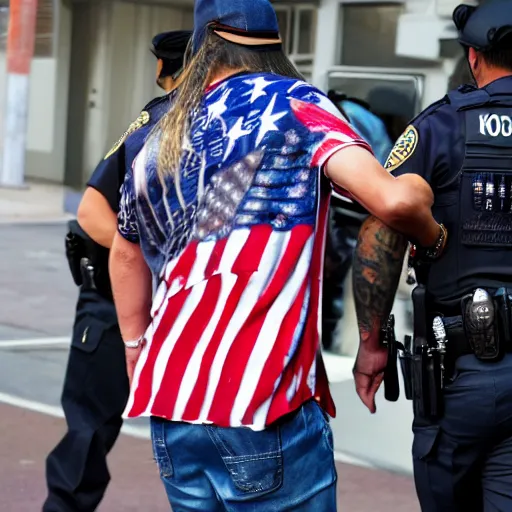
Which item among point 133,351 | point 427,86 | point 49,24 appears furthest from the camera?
point 49,24

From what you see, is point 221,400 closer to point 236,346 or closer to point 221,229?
point 236,346

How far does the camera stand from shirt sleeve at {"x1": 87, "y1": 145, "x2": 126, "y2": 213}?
3.82m

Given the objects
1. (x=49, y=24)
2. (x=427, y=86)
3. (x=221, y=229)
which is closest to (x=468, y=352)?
(x=221, y=229)

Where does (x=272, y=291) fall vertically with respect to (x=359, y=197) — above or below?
below

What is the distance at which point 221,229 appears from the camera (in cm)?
251

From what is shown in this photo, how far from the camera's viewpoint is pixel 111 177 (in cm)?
382

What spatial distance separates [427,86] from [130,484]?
8.78ft

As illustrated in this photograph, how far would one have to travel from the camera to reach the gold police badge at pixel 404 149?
3137 mm

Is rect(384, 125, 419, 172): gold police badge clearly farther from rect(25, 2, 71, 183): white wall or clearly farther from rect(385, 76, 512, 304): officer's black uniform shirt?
rect(25, 2, 71, 183): white wall

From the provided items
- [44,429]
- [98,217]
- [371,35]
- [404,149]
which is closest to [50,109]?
[371,35]

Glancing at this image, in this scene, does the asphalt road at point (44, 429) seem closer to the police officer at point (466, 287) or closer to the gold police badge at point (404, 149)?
the police officer at point (466, 287)

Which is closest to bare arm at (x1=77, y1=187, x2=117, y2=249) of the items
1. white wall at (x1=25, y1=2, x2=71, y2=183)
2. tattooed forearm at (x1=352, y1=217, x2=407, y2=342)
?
tattooed forearm at (x1=352, y1=217, x2=407, y2=342)

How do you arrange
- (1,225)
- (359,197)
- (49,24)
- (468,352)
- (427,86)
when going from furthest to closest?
1. (1,225)
2. (49,24)
3. (427,86)
4. (468,352)
5. (359,197)

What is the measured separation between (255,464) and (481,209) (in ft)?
3.16
